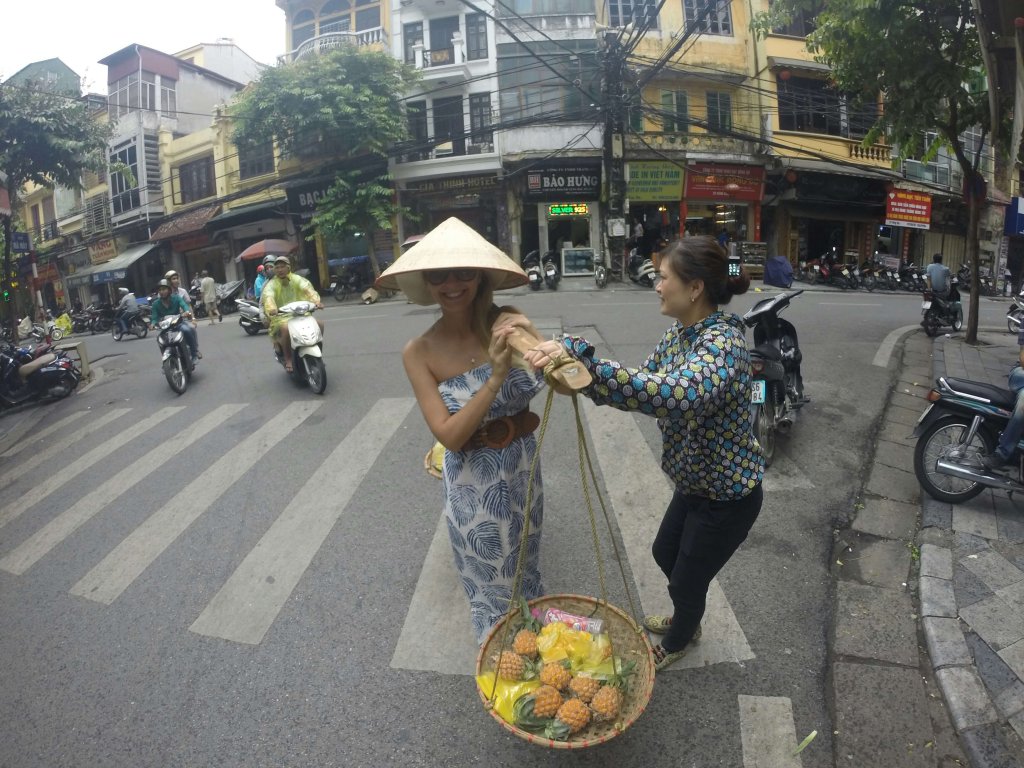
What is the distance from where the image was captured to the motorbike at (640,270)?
1678cm

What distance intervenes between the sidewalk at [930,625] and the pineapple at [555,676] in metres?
1.01

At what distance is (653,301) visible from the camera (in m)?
13.1

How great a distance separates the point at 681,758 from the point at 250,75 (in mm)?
34306

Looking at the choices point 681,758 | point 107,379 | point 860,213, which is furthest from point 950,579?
point 860,213

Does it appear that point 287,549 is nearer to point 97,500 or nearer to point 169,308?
point 97,500

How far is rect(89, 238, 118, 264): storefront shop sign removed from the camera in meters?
27.6

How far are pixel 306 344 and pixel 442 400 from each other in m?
5.32

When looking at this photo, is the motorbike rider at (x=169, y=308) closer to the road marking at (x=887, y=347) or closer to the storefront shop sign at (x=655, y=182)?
the road marking at (x=887, y=347)

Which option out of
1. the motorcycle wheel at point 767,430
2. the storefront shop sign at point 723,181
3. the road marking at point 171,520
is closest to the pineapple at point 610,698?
the motorcycle wheel at point 767,430

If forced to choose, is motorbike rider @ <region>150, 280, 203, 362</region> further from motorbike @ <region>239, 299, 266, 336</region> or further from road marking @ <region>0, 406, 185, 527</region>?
motorbike @ <region>239, 299, 266, 336</region>

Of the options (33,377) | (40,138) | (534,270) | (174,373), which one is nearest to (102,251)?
(40,138)

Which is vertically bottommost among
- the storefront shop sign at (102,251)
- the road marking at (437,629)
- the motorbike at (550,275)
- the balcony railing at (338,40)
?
the road marking at (437,629)

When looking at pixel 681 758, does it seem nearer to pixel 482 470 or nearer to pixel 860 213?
pixel 482 470

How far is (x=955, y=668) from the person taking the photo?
7.84ft
